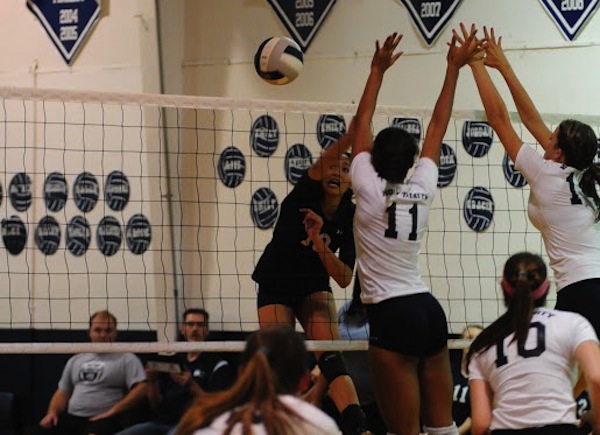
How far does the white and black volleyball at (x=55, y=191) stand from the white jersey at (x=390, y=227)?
5159mm

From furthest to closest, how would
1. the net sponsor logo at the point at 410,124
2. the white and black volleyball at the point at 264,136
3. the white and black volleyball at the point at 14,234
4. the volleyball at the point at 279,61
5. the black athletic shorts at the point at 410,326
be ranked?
the white and black volleyball at the point at 14,234
the white and black volleyball at the point at 264,136
the net sponsor logo at the point at 410,124
the volleyball at the point at 279,61
the black athletic shorts at the point at 410,326

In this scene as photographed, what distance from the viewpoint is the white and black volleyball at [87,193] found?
9039 millimetres

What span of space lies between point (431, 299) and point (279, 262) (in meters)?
1.20

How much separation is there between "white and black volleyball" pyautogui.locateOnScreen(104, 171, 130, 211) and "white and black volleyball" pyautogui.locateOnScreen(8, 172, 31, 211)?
84 centimetres

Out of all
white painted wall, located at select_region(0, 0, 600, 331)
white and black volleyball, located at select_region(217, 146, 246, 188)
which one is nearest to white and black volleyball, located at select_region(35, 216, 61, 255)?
white painted wall, located at select_region(0, 0, 600, 331)

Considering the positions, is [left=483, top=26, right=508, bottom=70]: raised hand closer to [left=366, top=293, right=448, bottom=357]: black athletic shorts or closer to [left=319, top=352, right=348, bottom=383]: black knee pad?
[left=366, top=293, right=448, bottom=357]: black athletic shorts

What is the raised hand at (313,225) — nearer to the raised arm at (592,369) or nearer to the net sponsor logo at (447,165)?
the raised arm at (592,369)

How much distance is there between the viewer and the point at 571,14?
8188 millimetres

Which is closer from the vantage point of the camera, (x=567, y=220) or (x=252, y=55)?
(x=567, y=220)

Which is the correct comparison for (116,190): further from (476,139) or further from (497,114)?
(497,114)

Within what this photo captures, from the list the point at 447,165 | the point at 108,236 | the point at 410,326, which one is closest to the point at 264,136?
the point at 447,165

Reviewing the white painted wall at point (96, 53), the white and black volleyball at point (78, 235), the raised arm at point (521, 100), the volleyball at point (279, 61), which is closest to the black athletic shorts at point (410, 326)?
the raised arm at point (521, 100)

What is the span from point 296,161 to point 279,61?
2663 mm

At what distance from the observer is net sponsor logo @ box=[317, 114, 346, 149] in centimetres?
835
